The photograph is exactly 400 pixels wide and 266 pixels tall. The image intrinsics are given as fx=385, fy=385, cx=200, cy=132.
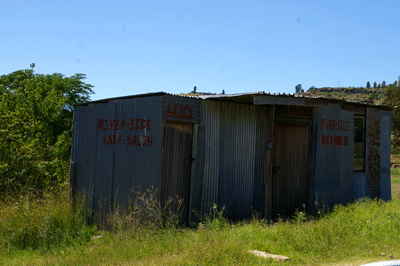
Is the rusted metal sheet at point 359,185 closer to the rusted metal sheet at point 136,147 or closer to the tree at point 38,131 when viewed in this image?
the rusted metal sheet at point 136,147

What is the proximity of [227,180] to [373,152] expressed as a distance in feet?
18.0

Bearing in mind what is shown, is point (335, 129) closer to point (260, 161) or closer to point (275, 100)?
point (260, 161)

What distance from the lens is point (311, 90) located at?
65375 millimetres

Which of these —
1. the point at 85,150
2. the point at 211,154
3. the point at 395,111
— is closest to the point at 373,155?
the point at 211,154

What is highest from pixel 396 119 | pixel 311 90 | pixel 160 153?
pixel 311 90

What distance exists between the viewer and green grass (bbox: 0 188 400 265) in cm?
531

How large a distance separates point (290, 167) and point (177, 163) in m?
3.42

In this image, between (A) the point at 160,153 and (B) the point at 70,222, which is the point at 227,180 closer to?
(A) the point at 160,153

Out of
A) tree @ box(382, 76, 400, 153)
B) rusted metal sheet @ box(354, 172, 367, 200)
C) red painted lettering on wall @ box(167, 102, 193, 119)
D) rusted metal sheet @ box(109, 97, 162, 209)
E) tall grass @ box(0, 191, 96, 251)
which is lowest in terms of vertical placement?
tall grass @ box(0, 191, 96, 251)

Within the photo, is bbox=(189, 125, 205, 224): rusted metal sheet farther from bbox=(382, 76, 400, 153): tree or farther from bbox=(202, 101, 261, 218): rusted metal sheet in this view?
bbox=(382, 76, 400, 153): tree

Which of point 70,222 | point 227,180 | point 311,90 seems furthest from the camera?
point 311,90

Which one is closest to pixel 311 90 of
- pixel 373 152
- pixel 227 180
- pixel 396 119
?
pixel 396 119

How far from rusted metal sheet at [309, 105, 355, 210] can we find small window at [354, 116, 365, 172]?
35cm

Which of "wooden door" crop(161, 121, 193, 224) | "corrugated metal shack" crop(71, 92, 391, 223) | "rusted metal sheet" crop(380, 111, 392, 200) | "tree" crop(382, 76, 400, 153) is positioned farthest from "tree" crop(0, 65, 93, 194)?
"tree" crop(382, 76, 400, 153)
